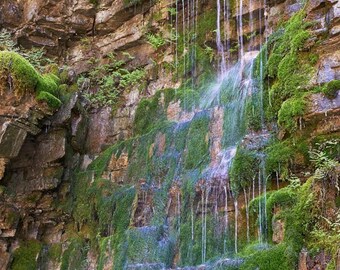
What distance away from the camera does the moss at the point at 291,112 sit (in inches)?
338

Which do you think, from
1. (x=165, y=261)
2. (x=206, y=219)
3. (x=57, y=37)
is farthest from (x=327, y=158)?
(x=57, y=37)

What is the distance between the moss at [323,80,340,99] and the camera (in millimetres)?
8289

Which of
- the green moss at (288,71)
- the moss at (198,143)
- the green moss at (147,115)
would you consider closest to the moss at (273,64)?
the green moss at (288,71)

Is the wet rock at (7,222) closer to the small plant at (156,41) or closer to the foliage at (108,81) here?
the foliage at (108,81)

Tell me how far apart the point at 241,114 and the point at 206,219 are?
2.47m

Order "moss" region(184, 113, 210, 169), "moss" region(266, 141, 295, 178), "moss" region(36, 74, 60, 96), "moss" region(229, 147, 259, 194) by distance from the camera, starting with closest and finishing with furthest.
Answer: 1. "moss" region(266, 141, 295, 178)
2. "moss" region(229, 147, 259, 194)
3. "moss" region(184, 113, 210, 169)
4. "moss" region(36, 74, 60, 96)

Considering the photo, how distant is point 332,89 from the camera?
328 inches

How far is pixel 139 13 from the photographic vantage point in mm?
16500

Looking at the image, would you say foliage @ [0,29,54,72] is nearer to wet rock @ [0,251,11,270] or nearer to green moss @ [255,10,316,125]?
wet rock @ [0,251,11,270]

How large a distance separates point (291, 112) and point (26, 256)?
306 inches

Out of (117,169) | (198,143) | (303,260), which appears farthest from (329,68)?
(117,169)

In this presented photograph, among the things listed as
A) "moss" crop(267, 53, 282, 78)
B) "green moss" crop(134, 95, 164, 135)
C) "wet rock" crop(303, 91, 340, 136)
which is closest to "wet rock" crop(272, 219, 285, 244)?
"wet rock" crop(303, 91, 340, 136)

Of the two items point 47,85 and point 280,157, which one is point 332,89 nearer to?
point 280,157

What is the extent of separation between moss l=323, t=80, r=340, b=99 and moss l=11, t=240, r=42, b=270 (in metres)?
8.29
